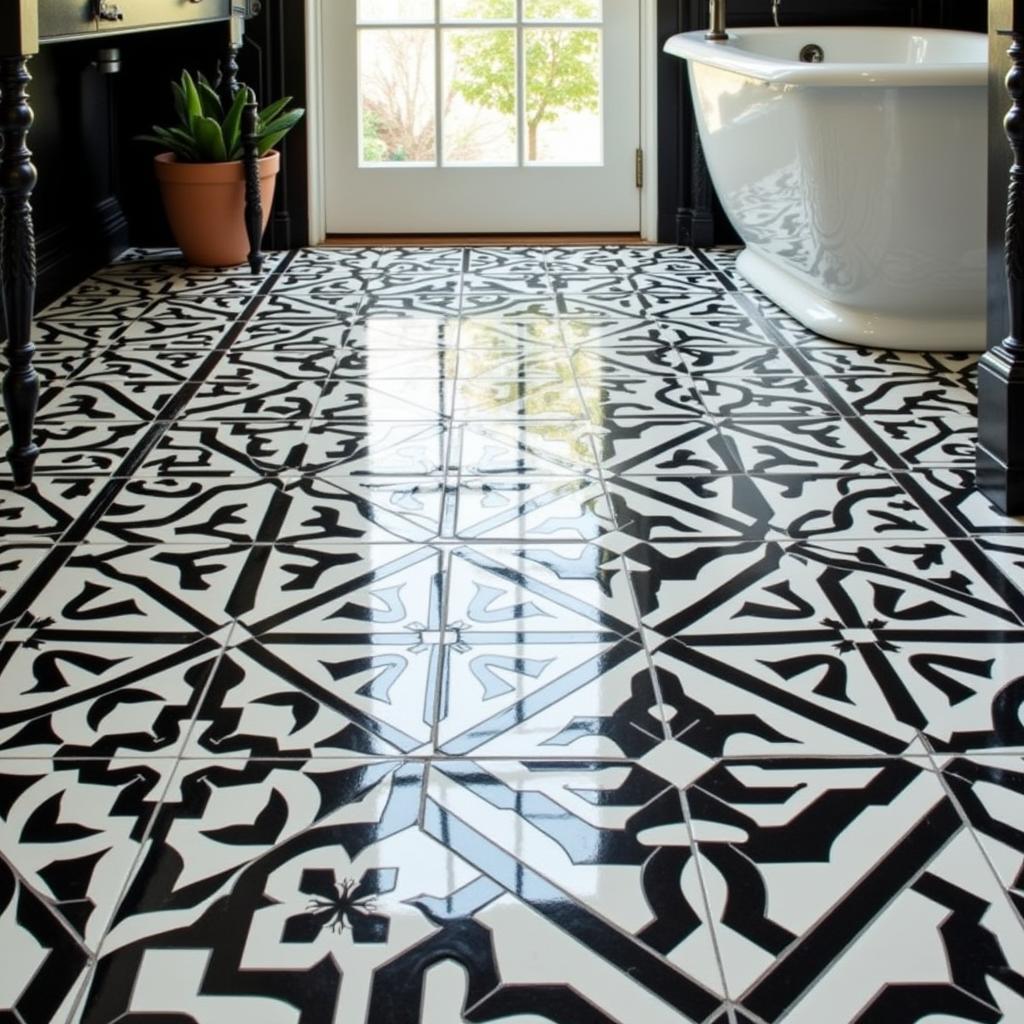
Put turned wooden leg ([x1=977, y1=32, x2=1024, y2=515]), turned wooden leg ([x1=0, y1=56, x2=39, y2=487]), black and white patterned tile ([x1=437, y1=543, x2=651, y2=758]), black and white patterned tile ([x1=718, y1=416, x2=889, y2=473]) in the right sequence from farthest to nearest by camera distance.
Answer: black and white patterned tile ([x1=718, y1=416, x2=889, y2=473]), turned wooden leg ([x1=0, y1=56, x2=39, y2=487]), turned wooden leg ([x1=977, y1=32, x2=1024, y2=515]), black and white patterned tile ([x1=437, y1=543, x2=651, y2=758])

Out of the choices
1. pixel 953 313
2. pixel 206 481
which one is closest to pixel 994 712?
pixel 206 481

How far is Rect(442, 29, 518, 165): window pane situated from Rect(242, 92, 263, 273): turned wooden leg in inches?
30.8

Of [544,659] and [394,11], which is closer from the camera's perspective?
[544,659]

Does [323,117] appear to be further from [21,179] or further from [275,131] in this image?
[21,179]

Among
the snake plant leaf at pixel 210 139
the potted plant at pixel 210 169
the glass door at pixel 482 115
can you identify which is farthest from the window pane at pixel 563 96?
the snake plant leaf at pixel 210 139

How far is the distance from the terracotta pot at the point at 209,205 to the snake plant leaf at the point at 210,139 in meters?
0.04

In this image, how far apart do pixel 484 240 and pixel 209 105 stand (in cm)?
93

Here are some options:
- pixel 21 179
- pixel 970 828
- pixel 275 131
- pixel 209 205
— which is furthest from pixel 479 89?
pixel 970 828

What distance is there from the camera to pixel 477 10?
4488 millimetres

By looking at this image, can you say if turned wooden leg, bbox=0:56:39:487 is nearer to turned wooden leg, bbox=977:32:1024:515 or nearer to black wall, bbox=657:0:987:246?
turned wooden leg, bbox=977:32:1024:515

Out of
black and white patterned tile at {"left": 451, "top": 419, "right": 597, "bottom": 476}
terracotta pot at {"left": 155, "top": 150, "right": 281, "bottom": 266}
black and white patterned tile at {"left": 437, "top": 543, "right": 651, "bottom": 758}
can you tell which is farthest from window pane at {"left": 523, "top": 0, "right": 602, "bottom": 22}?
black and white patterned tile at {"left": 437, "top": 543, "right": 651, "bottom": 758}

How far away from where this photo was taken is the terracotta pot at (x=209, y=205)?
3980 mm

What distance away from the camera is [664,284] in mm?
3891

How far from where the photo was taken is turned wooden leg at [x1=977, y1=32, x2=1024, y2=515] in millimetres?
2016
